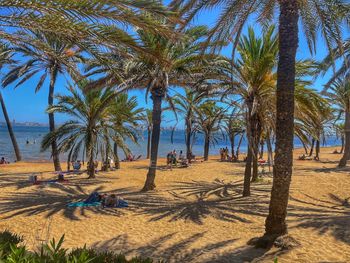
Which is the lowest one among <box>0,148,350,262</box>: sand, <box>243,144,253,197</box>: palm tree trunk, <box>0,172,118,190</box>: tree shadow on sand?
<box>0,148,350,262</box>: sand

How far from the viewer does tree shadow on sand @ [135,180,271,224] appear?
10906 mm

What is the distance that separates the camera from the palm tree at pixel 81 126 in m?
18.5

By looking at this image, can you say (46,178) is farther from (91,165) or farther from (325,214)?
(325,214)

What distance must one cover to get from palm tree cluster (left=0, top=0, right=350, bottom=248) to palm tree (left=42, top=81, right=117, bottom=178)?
55mm

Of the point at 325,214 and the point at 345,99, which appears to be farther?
the point at 345,99

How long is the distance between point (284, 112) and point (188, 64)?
24.7 ft

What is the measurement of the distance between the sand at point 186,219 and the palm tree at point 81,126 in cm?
228

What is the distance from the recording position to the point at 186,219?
10555mm

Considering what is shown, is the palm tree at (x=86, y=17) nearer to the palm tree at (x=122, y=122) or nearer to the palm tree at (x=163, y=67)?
the palm tree at (x=163, y=67)

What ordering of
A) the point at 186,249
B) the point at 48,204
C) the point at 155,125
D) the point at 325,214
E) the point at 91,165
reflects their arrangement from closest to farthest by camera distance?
the point at 186,249 → the point at 325,214 → the point at 48,204 → the point at 155,125 → the point at 91,165

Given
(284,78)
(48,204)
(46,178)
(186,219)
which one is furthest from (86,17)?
(46,178)

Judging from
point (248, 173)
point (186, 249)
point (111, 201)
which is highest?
point (248, 173)

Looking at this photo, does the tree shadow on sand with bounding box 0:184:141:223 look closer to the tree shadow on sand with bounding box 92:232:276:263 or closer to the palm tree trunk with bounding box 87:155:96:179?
the palm tree trunk with bounding box 87:155:96:179

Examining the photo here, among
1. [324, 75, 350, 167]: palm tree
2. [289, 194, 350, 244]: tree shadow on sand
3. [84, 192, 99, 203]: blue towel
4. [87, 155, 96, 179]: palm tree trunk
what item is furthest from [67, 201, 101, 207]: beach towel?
[324, 75, 350, 167]: palm tree
